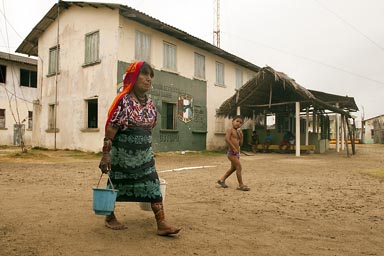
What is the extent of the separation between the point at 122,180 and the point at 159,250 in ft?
2.63

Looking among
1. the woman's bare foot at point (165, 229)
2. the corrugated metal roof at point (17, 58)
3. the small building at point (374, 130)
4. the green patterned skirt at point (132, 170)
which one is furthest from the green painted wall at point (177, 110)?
the small building at point (374, 130)

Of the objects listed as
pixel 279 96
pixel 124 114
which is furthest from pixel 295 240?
pixel 279 96

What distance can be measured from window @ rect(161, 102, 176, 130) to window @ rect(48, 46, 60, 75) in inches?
223

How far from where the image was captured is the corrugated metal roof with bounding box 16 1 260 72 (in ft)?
43.9

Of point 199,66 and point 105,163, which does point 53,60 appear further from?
point 105,163

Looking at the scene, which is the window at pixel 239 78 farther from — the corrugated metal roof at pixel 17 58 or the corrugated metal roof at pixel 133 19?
the corrugated metal roof at pixel 17 58

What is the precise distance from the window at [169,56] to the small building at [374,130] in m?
29.1

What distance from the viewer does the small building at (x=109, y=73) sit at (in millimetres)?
13664

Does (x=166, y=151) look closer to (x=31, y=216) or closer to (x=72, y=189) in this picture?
(x=72, y=189)

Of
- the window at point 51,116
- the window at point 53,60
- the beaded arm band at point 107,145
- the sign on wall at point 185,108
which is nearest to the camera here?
the beaded arm band at point 107,145

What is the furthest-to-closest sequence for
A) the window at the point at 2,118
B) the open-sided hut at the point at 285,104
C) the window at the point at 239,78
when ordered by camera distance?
1. the window at the point at 2,118
2. the window at the point at 239,78
3. the open-sided hut at the point at 285,104

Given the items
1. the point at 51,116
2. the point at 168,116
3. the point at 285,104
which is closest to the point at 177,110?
the point at 168,116

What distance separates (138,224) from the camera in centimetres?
350

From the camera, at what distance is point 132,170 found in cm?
316
